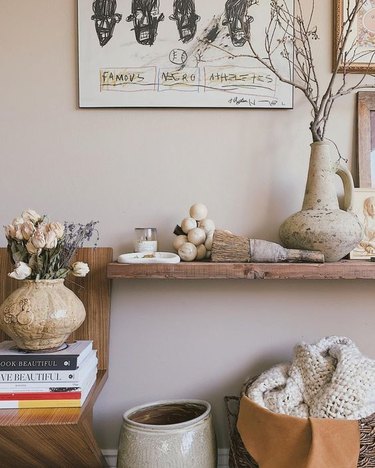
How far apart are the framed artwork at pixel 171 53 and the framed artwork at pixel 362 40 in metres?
0.19

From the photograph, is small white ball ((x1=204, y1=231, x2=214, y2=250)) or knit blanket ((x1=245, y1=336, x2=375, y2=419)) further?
small white ball ((x1=204, y1=231, x2=214, y2=250))

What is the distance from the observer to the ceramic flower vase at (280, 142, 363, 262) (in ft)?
3.99

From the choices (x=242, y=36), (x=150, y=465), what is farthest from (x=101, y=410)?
(x=242, y=36)

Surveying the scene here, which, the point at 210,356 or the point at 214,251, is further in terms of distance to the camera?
the point at 210,356

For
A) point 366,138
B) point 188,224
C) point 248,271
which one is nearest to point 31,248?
point 188,224

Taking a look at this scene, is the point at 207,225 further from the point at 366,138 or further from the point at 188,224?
the point at 366,138

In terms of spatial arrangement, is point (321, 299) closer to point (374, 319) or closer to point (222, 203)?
point (374, 319)

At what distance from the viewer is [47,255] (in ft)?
3.81

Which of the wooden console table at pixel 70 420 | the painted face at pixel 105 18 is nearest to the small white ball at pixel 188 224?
the wooden console table at pixel 70 420

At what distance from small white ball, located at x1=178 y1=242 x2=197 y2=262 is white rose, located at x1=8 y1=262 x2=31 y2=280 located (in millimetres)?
400

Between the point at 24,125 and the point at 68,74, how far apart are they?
0.21 metres

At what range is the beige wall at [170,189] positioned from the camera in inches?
55.9
